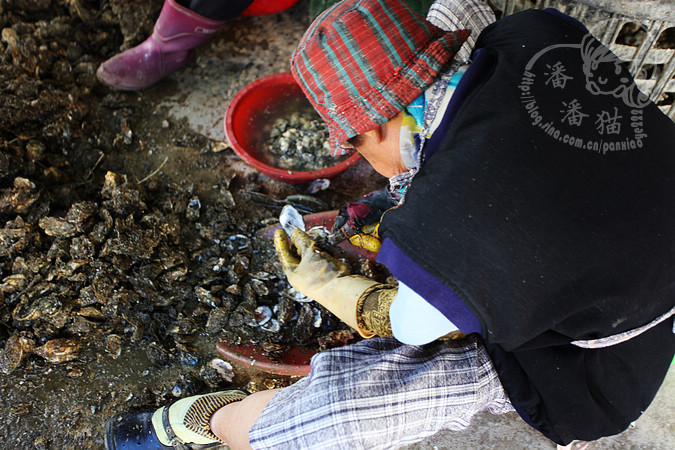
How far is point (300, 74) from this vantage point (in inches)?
53.7

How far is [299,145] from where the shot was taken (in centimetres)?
266

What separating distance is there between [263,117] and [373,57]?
5.20 ft

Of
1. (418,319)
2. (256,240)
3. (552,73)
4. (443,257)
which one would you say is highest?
(552,73)

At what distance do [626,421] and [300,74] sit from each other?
1.48m

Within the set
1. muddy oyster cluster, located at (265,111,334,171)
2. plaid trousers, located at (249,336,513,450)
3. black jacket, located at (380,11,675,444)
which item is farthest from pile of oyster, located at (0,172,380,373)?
black jacket, located at (380,11,675,444)

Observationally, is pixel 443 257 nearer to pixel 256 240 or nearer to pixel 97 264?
pixel 256 240

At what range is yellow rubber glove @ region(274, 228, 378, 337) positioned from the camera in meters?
1.77

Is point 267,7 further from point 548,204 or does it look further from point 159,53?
point 548,204

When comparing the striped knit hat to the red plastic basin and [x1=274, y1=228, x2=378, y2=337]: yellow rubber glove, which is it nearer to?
[x1=274, y1=228, x2=378, y2=337]: yellow rubber glove

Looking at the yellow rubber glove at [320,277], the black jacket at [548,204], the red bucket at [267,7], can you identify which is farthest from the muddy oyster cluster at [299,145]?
the black jacket at [548,204]

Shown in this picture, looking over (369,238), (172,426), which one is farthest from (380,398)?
(172,426)

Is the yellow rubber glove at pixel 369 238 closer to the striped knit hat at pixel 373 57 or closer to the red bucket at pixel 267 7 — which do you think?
the striped knit hat at pixel 373 57

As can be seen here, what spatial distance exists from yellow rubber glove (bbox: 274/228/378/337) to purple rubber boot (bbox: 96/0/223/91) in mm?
1417

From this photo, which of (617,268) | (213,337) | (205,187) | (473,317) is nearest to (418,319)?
→ (473,317)
